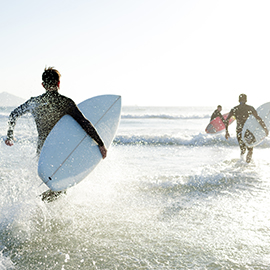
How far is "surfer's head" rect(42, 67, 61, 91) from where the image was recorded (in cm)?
284

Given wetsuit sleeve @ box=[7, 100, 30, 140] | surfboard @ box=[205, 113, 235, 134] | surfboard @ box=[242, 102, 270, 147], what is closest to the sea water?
wetsuit sleeve @ box=[7, 100, 30, 140]

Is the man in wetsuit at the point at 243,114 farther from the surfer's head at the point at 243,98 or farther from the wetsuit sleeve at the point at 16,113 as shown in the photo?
the wetsuit sleeve at the point at 16,113

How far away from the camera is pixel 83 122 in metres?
2.99

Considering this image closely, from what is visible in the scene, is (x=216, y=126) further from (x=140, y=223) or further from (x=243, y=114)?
(x=140, y=223)

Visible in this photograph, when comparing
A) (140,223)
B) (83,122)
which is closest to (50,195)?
(83,122)

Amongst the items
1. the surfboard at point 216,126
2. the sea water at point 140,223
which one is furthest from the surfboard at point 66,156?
the surfboard at point 216,126

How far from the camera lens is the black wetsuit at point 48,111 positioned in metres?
2.85

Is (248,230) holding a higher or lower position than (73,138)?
lower

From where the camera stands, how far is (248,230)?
2678mm

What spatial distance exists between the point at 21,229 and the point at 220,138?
1001 centimetres

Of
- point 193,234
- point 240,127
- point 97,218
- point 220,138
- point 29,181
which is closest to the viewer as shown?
point 193,234

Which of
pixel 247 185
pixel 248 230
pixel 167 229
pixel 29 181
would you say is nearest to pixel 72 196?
pixel 29 181

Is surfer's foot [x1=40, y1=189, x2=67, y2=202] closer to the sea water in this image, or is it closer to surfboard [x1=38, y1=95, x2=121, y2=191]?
the sea water

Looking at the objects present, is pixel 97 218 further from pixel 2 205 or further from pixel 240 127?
pixel 240 127
